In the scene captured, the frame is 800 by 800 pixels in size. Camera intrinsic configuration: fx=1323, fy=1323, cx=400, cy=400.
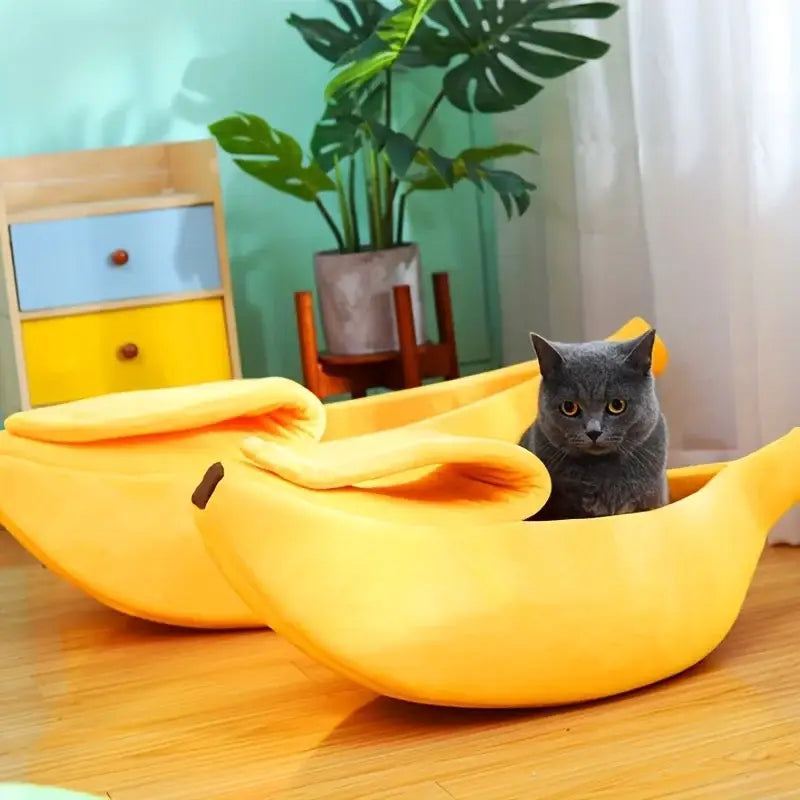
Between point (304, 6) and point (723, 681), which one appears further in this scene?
point (304, 6)

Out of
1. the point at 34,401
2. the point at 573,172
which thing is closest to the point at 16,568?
the point at 34,401

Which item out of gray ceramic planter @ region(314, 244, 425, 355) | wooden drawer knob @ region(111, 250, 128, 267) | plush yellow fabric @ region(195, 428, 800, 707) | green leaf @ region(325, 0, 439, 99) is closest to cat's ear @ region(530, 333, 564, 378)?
plush yellow fabric @ region(195, 428, 800, 707)

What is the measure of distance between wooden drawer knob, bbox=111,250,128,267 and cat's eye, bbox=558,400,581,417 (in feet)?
3.95

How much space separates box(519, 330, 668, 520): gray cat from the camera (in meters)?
1.67

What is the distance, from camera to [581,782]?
54.1 inches

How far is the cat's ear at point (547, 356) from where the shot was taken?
5.51 ft

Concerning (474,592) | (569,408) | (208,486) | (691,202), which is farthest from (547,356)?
(691,202)

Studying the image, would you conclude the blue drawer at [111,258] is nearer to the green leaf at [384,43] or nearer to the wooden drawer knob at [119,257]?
the wooden drawer knob at [119,257]

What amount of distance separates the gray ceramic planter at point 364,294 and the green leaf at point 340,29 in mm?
418

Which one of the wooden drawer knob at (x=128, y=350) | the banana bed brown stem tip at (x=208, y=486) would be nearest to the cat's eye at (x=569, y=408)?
the banana bed brown stem tip at (x=208, y=486)

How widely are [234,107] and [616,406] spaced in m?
1.69

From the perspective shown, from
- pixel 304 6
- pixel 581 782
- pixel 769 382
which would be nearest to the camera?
pixel 581 782

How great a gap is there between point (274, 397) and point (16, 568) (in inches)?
33.1

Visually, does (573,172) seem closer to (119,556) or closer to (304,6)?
(304,6)
